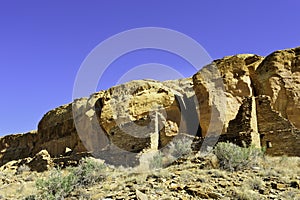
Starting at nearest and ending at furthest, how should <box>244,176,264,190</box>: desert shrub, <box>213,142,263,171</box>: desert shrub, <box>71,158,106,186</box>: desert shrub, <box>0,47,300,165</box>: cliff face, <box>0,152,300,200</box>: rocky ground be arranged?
<box>0,152,300,200</box>: rocky ground
<box>244,176,264,190</box>: desert shrub
<box>213,142,263,171</box>: desert shrub
<box>71,158,106,186</box>: desert shrub
<box>0,47,300,165</box>: cliff face

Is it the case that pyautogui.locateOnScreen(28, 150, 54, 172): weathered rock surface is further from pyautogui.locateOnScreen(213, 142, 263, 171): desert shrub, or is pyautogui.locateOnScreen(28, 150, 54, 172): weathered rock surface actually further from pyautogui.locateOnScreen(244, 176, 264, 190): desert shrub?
pyautogui.locateOnScreen(244, 176, 264, 190): desert shrub

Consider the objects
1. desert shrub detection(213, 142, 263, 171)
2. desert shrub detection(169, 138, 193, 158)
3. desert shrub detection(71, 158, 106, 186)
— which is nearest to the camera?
desert shrub detection(213, 142, 263, 171)

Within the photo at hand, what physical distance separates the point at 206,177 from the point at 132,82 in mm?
23012

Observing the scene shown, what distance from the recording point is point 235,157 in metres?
10.5

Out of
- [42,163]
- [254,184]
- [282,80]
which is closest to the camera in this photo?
[254,184]

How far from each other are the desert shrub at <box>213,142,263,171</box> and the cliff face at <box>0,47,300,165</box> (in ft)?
7.27

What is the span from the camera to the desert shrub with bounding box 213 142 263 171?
34.0ft

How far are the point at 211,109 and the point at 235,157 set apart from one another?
371 inches

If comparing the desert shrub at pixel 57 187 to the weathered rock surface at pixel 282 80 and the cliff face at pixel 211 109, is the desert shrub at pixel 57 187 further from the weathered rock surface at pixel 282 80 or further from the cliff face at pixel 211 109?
the weathered rock surface at pixel 282 80

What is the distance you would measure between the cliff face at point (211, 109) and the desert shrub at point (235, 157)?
222cm

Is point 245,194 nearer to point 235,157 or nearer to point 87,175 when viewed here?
point 235,157

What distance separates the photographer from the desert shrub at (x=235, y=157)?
10375 millimetres

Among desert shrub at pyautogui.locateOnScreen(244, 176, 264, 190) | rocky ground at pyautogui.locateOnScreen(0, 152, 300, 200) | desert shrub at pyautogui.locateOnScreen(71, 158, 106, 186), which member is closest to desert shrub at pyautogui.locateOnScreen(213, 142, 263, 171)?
rocky ground at pyautogui.locateOnScreen(0, 152, 300, 200)

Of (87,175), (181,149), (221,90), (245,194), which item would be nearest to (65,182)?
(87,175)
